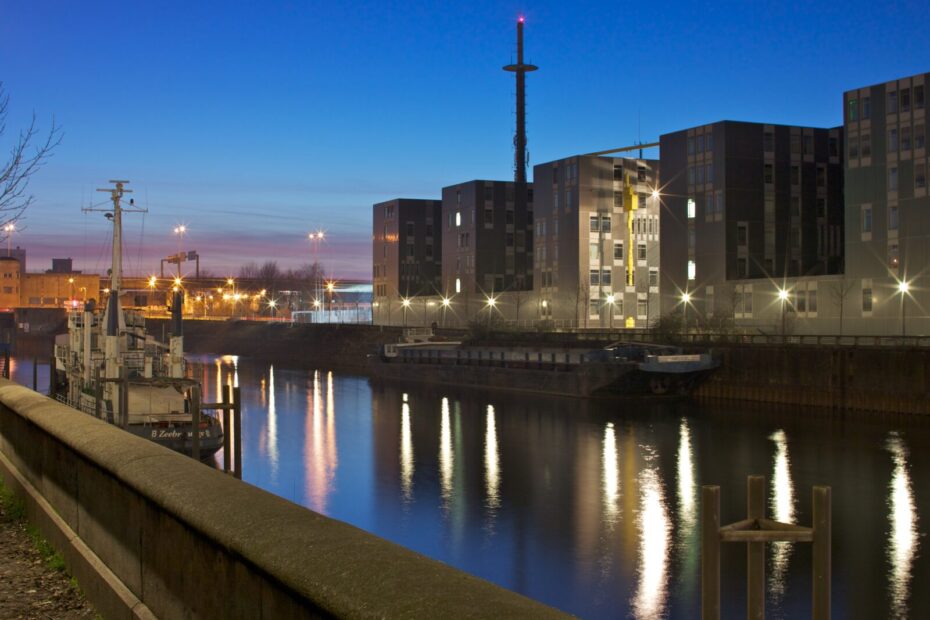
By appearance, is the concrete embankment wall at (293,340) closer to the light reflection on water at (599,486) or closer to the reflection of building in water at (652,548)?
the light reflection on water at (599,486)

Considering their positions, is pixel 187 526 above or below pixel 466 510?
above

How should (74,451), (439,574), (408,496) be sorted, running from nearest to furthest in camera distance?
1. (439,574)
2. (74,451)
3. (408,496)

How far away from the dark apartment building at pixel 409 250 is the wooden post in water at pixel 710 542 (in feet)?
407

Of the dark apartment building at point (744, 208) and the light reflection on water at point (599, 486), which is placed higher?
the dark apartment building at point (744, 208)

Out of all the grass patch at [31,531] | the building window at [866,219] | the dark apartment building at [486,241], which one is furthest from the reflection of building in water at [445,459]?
the dark apartment building at [486,241]

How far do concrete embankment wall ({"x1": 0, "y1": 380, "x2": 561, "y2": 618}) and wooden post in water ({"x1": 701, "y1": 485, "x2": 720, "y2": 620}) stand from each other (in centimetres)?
373

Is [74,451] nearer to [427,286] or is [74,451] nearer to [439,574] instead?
[439,574]

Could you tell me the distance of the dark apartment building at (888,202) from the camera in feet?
214

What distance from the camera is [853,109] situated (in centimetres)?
7044

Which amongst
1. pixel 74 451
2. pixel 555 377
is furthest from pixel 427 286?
pixel 74 451

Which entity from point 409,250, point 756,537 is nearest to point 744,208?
point 409,250

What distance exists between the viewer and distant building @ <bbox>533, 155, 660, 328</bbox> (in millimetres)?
101688

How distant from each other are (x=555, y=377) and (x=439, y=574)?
66461 mm

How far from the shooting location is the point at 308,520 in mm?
5910
